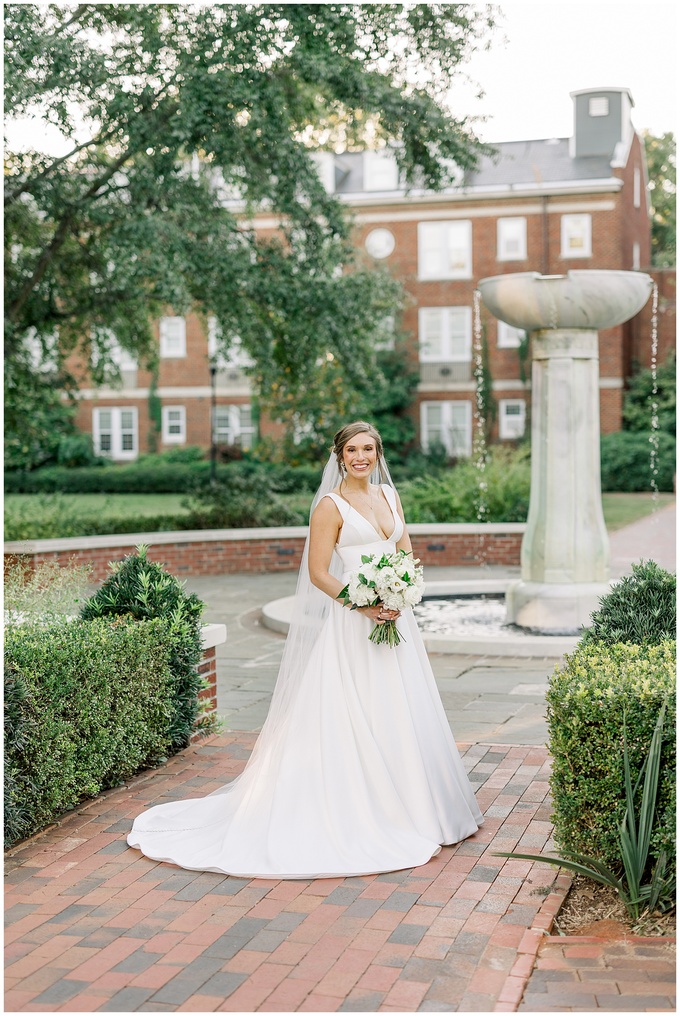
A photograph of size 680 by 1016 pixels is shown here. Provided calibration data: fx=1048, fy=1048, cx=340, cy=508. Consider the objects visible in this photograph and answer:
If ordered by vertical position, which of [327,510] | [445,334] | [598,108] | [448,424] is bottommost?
[327,510]

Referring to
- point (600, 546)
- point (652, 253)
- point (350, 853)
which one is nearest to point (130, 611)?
Answer: point (350, 853)

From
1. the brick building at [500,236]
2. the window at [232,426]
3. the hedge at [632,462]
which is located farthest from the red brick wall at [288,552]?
the window at [232,426]

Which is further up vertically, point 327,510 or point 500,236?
point 500,236

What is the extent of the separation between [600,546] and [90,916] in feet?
24.2

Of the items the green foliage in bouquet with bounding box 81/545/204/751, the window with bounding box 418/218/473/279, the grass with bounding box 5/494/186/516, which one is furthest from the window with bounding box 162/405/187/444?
the green foliage in bouquet with bounding box 81/545/204/751

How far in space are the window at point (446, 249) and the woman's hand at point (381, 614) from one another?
32.9 metres

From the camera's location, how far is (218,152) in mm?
12898

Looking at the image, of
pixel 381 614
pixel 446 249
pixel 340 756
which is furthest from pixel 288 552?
pixel 446 249

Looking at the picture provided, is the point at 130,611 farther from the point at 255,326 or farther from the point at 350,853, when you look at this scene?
→ the point at 255,326

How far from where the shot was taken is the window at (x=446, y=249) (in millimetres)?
36312

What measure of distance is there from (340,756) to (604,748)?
4.26 feet

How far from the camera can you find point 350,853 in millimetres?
4680

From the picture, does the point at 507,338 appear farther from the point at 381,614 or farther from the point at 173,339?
the point at 381,614

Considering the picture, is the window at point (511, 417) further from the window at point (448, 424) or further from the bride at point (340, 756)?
the bride at point (340, 756)
